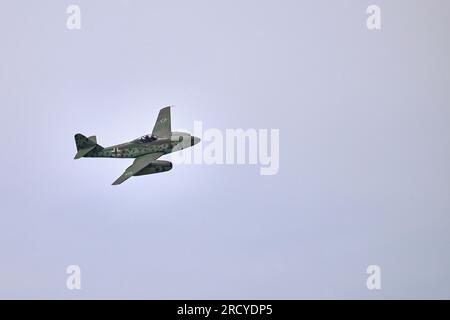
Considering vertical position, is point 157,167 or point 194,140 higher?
point 194,140

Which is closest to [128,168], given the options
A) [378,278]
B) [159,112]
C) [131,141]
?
[131,141]

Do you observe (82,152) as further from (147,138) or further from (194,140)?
(194,140)

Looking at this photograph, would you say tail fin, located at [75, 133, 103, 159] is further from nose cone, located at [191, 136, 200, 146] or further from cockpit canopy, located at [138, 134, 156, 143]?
nose cone, located at [191, 136, 200, 146]

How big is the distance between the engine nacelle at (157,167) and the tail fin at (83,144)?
744cm

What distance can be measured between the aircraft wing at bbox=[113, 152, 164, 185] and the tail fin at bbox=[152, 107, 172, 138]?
3984 mm

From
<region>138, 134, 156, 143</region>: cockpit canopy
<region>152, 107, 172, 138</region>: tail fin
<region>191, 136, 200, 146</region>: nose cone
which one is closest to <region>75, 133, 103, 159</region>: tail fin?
<region>138, 134, 156, 143</region>: cockpit canopy

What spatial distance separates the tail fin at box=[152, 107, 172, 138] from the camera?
11262 cm

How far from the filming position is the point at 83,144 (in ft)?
357

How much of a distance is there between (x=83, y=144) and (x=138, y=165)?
785 centimetres

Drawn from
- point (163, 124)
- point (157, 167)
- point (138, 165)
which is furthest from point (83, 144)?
point (163, 124)
